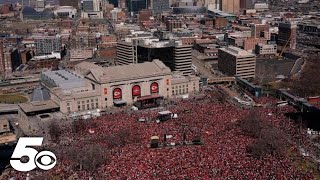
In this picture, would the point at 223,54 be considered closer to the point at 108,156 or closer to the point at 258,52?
the point at 258,52

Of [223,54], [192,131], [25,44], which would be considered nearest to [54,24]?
[25,44]

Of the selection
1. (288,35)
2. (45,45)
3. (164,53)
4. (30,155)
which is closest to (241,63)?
(164,53)

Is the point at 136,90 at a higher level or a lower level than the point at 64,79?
lower

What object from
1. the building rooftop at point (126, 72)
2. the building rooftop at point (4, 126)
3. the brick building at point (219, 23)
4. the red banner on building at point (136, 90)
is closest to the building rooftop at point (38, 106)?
the building rooftop at point (4, 126)

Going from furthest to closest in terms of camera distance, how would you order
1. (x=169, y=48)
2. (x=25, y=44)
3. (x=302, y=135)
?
(x=25, y=44), (x=169, y=48), (x=302, y=135)

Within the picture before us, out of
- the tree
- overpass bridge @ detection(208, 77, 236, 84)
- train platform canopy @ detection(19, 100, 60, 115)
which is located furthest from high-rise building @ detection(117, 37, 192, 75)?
the tree

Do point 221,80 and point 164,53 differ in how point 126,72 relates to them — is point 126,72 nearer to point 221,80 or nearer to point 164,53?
point 164,53
